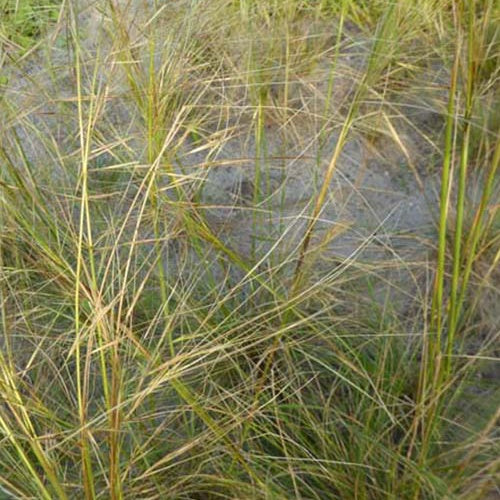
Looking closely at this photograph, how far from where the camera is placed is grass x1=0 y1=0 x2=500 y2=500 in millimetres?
1031

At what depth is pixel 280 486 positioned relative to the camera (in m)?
1.10

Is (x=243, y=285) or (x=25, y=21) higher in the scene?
(x=25, y=21)

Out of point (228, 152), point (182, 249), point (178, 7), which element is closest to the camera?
point (182, 249)

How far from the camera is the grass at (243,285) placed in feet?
3.38

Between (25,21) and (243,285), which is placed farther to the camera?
(25,21)

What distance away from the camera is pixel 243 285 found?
4.29 feet

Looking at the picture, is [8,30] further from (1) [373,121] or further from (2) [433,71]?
(2) [433,71]

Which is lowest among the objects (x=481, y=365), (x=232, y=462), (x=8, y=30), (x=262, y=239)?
(x=481, y=365)

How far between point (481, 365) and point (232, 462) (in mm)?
460

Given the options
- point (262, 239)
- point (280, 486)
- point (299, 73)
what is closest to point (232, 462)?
point (280, 486)

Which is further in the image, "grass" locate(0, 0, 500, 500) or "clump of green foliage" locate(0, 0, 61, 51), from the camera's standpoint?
"clump of green foliage" locate(0, 0, 61, 51)

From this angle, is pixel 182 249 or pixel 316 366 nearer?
pixel 316 366

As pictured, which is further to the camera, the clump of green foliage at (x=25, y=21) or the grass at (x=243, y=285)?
the clump of green foliage at (x=25, y=21)

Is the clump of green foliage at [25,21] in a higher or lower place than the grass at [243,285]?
higher
